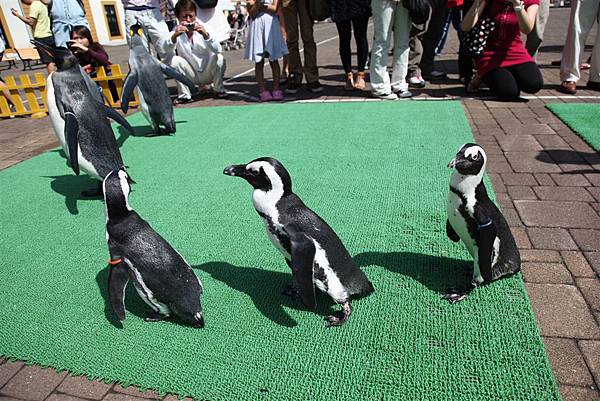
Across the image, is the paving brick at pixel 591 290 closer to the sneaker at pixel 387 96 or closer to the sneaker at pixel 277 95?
the sneaker at pixel 387 96

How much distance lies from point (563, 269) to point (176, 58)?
6.28 m

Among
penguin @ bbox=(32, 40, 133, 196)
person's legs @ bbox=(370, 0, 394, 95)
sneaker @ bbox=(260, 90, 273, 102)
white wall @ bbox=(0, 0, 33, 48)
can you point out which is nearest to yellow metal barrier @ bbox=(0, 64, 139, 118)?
sneaker @ bbox=(260, 90, 273, 102)

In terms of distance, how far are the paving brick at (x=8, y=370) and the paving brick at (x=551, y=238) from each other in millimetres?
2714

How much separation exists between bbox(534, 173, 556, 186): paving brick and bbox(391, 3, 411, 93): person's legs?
2.98 m

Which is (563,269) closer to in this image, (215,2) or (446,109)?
(446,109)

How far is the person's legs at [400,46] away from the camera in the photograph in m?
5.41

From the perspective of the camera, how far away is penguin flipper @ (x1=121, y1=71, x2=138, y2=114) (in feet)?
14.9

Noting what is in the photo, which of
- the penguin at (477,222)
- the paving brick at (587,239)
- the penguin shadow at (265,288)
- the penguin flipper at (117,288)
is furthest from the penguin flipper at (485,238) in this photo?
the penguin flipper at (117,288)

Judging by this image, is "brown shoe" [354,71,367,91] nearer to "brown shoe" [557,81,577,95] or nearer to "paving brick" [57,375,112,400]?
"brown shoe" [557,81,577,95]

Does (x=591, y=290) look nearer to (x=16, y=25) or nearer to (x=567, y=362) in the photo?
(x=567, y=362)

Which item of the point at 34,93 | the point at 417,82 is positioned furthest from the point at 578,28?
the point at 34,93

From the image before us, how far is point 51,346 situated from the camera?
1947 mm

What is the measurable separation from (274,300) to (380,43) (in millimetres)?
4492

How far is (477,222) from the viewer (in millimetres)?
1869
